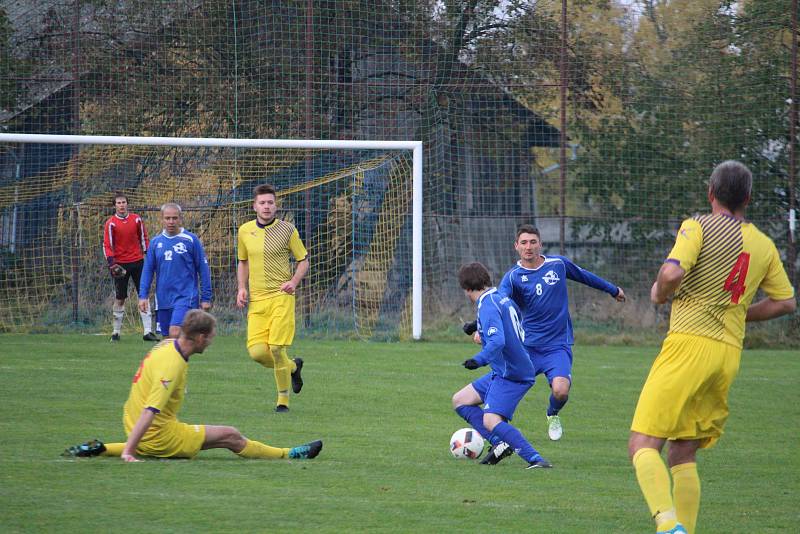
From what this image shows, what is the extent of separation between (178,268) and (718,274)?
24.7 feet

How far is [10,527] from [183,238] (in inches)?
258

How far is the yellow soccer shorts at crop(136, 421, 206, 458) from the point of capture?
709 centimetres

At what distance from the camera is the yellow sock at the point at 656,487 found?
16.0 feet

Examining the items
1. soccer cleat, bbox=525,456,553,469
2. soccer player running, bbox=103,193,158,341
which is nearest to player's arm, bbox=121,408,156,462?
soccer cleat, bbox=525,456,553,469

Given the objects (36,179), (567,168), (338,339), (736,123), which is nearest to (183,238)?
(338,339)

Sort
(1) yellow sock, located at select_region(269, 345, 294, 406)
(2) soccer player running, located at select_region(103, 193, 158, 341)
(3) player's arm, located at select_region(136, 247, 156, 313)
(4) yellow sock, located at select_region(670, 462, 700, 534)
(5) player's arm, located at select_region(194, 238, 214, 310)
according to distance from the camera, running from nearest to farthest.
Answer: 1. (4) yellow sock, located at select_region(670, 462, 700, 534)
2. (1) yellow sock, located at select_region(269, 345, 294, 406)
3. (5) player's arm, located at select_region(194, 238, 214, 310)
4. (3) player's arm, located at select_region(136, 247, 156, 313)
5. (2) soccer player running, located at select_region(103, 193, 158, 341)

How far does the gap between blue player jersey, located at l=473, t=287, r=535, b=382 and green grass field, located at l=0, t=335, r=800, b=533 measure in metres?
0.69

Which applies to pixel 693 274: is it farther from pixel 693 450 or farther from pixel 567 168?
pixel 567 168

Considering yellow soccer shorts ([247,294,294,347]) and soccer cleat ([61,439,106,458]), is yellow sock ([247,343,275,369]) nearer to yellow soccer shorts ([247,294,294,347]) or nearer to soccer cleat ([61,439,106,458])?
yellow soccer shorts ([247,294,294,347])

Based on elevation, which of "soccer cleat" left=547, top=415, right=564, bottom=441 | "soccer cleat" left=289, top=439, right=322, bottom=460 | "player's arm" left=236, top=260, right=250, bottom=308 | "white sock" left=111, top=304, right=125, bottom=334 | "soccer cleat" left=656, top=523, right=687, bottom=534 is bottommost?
"soccer cleat" left=547, top=415, right=564, bottom=441

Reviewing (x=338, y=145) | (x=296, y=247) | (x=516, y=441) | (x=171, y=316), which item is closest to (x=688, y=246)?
(x=516, y=441)

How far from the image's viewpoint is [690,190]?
63.9 ft

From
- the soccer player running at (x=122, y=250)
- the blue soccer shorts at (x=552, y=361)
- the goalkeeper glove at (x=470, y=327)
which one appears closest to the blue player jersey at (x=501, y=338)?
the goalkeeper glove at (x=470, y=327)

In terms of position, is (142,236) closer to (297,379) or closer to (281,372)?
(297,379)
